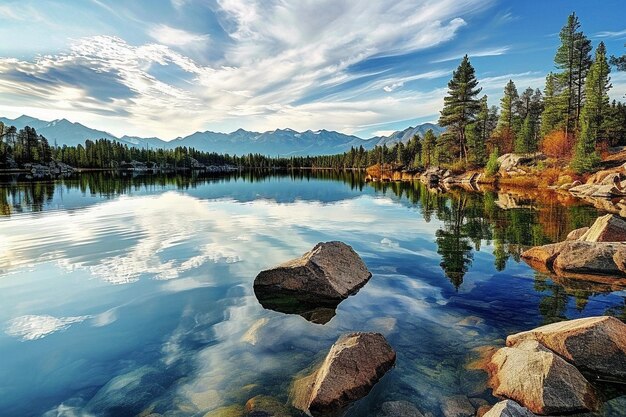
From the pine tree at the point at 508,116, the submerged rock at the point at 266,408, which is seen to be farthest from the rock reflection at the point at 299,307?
the pine tree at the point at 508,116

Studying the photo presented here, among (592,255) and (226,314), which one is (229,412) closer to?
(226,314)

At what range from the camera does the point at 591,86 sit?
228 feet

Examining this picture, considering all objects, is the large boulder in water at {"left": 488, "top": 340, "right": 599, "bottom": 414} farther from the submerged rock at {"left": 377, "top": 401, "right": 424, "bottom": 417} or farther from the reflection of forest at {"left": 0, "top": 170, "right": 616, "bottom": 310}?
the reflection of forest at {"left": 0, "top": 170, "right": 616, "bottom": 310}

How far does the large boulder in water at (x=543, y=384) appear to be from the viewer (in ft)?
22.8

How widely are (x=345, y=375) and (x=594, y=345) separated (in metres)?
6.27

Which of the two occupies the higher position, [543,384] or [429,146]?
[429,146]

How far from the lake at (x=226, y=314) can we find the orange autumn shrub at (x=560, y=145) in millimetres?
52136

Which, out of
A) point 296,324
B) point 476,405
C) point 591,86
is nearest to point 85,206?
point 296,324

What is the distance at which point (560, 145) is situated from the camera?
6838 centimetres

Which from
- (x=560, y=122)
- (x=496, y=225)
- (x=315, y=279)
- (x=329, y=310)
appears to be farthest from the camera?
(x=560, y=122)

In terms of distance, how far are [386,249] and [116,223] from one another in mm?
25062

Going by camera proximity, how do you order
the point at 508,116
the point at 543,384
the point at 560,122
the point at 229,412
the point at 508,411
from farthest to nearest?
the point at 508,116 → the point at 560,122 → the point at 229,412 → the point at 543,384 → the point at 508,411

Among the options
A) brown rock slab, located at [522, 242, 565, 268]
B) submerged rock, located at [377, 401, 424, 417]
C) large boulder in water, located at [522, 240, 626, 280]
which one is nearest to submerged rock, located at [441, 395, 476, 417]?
submerged rock, located at [377, 401, 424, 417]

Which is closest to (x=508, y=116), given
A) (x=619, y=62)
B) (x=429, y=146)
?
(x=429, y=146)
